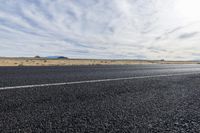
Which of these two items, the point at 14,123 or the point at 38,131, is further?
the point at 14,123

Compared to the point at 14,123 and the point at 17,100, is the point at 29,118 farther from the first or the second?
the point at 17,100

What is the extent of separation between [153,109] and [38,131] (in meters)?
1.73

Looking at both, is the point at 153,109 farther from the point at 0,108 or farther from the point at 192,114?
the point at 0,108

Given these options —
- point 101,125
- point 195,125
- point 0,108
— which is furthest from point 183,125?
point 0,108

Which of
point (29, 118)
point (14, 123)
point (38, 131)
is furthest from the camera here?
point (29, 118)

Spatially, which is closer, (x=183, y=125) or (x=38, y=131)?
(x=38, y=131)

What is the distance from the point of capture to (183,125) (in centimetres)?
222

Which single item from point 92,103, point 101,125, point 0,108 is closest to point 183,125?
point 101,125

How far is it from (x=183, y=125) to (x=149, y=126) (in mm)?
428

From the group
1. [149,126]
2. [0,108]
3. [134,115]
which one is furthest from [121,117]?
[0,108]

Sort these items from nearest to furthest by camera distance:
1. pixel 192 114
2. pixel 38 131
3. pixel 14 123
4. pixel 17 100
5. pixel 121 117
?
pixel 38 131, pixel 14 123, pixel 121 117, pixel 192 114, pixel 17 100

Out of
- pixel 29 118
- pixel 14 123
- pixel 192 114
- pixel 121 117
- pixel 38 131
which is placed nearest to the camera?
pixel 38 131

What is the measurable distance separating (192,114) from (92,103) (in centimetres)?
147

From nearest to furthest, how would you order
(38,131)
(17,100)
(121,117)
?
(38,131)
(121,117)
(17,100)
